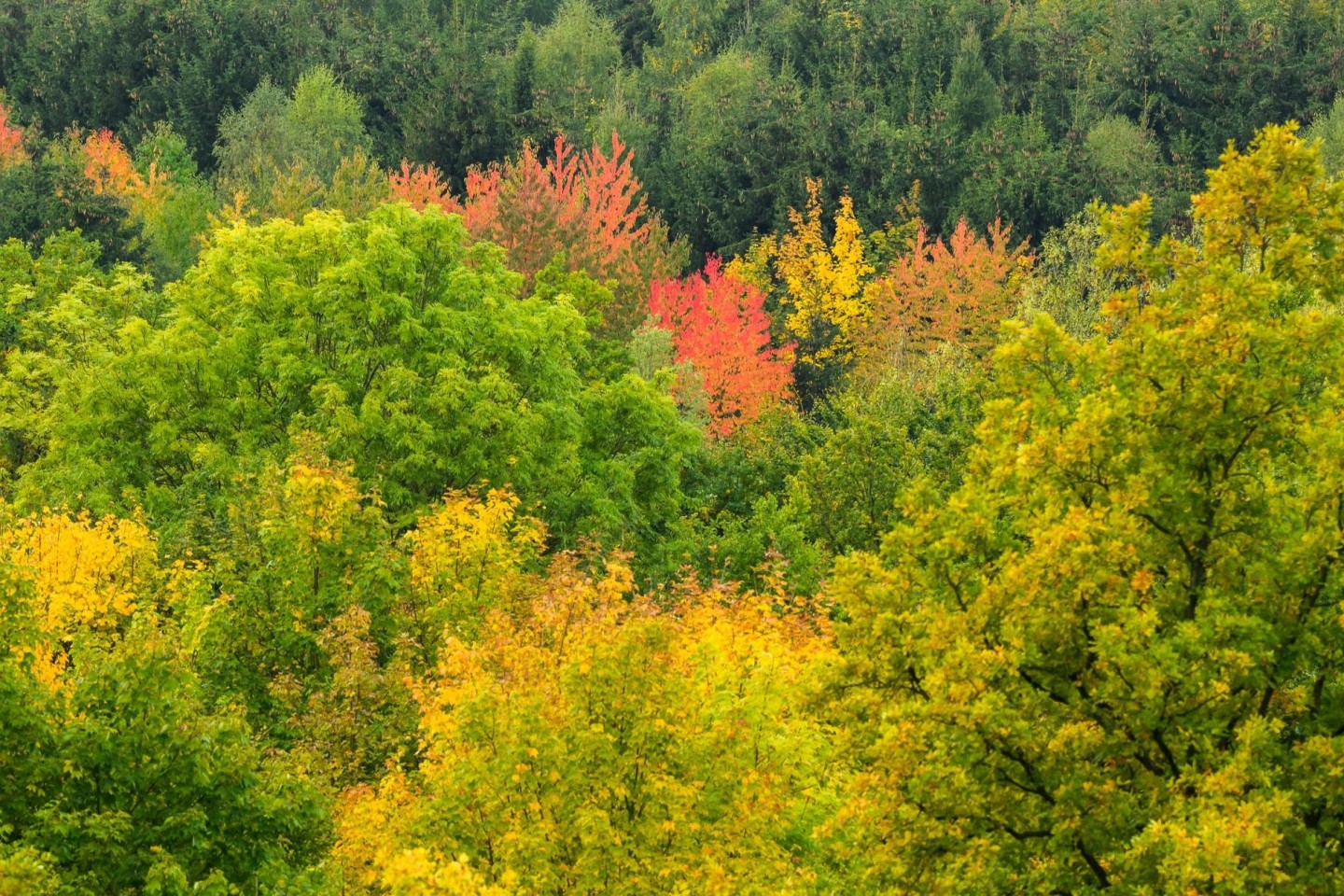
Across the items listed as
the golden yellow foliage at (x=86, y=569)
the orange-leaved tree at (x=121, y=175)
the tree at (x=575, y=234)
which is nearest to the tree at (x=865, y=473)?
the golden yellow foliage at (x=86, y=569)

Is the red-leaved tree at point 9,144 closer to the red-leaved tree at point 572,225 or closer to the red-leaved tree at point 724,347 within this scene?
the red-leaved tree at point 572,225

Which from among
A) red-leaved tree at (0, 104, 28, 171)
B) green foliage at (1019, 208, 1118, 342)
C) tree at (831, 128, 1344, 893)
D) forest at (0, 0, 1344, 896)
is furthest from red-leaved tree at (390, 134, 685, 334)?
tree at (831, 128, 1344, 893)

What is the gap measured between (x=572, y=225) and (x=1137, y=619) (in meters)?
52.8

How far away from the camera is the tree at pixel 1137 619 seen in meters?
16.3

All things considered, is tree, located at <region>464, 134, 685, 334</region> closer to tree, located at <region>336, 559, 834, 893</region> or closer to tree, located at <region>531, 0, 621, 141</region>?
tree, located at <region>531, 0, 621, 141</region>

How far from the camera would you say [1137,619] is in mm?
15938

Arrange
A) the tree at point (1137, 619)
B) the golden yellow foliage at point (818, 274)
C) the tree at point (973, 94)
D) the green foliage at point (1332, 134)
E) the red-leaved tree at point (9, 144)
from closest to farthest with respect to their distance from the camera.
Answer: the tree at point (1137, 619) < the golden yellow foliage at point (818, 274) < the green foliage at point (1332, 134) < the red-leaved tree at point (9, 144) < the tree at point (973, 94)

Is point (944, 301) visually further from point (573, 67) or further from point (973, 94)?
point (573, 67)

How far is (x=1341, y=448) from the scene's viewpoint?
1661 centimetres

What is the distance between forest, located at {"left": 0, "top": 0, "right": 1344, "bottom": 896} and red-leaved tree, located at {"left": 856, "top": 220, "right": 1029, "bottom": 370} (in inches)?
10.6

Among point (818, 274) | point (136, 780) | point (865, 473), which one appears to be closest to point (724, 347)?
point (818, 274)

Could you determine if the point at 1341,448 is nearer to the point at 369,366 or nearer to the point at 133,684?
the point at 133,684

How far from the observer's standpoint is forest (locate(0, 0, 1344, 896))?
662 inches

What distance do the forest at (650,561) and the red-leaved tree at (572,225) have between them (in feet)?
1.06
